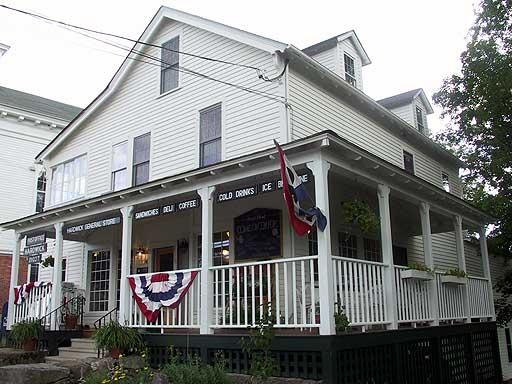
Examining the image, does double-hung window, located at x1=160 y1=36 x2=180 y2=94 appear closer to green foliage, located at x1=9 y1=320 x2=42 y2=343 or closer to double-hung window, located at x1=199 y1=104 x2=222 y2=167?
double-hung window, located at x1=199 y1=104 x2=222 y2=167

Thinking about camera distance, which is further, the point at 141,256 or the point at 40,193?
the point at 40,193

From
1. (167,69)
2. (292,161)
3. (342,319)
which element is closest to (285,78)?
(292,161)

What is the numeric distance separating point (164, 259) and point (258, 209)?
360cm

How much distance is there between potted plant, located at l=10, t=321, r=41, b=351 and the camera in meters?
12.2

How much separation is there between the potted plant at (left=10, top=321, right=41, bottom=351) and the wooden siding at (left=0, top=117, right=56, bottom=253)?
35.1ft

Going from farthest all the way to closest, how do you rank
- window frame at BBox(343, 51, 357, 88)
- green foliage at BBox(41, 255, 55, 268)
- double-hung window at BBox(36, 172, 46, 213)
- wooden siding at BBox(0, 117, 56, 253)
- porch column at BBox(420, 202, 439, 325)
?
double-hung window at BBox(36, 172, 46, 213) → wooden siding at BBox(0, 117, 56, 253) → green foliage at BBox(41, 255, 55, 268) → window frame at BBox(343, 51, 357, 88) → porch column at BBox(420, 202, 439, 325)

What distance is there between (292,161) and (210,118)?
14.8ft

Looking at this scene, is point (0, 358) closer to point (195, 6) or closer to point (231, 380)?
point (231, 380)

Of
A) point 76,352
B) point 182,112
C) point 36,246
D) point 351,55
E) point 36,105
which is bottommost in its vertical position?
point 76,352

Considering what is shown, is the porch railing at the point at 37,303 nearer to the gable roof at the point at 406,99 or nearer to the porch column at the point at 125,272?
the porch column at the point at 125,272

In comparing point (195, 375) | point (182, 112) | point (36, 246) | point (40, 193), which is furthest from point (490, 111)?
point (40, 193)

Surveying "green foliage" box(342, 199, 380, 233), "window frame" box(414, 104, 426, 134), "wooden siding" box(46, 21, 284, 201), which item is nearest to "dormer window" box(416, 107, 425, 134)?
"window frame" box(414, 104, 426, 134)

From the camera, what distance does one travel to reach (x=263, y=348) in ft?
26.7

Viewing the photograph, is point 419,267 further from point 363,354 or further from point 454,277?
point 363,354
